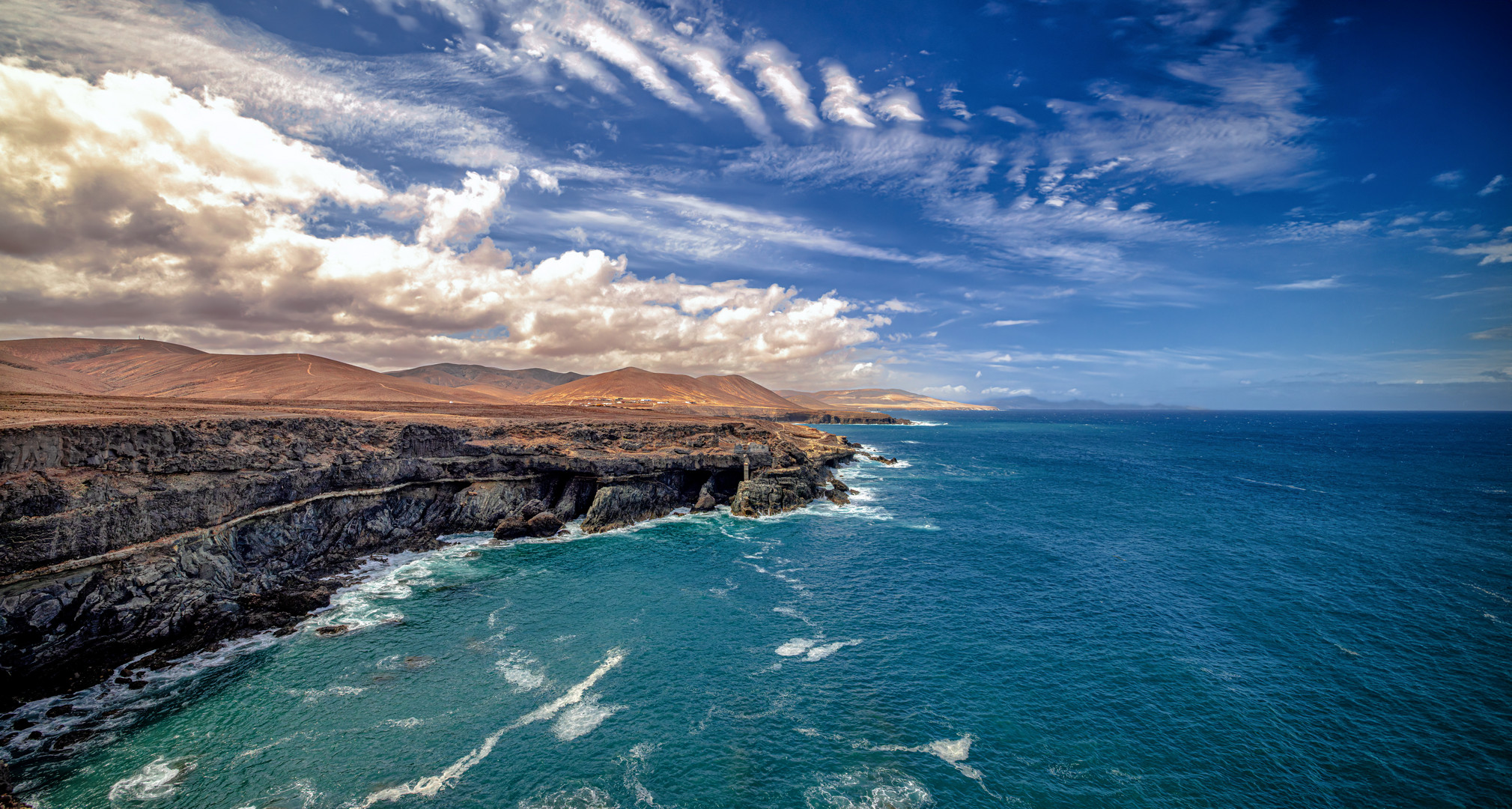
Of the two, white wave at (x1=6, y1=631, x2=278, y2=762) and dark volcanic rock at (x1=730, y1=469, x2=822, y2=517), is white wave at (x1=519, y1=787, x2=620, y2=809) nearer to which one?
white wave at (x1=6, y1=631, x2=278, y2=762)

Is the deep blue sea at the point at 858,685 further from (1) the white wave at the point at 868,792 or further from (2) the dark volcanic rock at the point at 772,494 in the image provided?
(2) the dark volcanic rock at the point at 772,494

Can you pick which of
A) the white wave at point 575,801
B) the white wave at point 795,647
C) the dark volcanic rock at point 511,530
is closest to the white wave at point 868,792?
the white wave at point 575,801

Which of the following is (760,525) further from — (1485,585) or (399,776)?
(1485,585)

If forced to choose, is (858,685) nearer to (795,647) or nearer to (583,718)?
→ (795,647)

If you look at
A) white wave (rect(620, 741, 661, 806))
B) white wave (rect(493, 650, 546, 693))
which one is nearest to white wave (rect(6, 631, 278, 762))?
white wave (rect(493, 650, 546, 693))

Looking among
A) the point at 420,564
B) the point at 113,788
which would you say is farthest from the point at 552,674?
the point at 420,564
